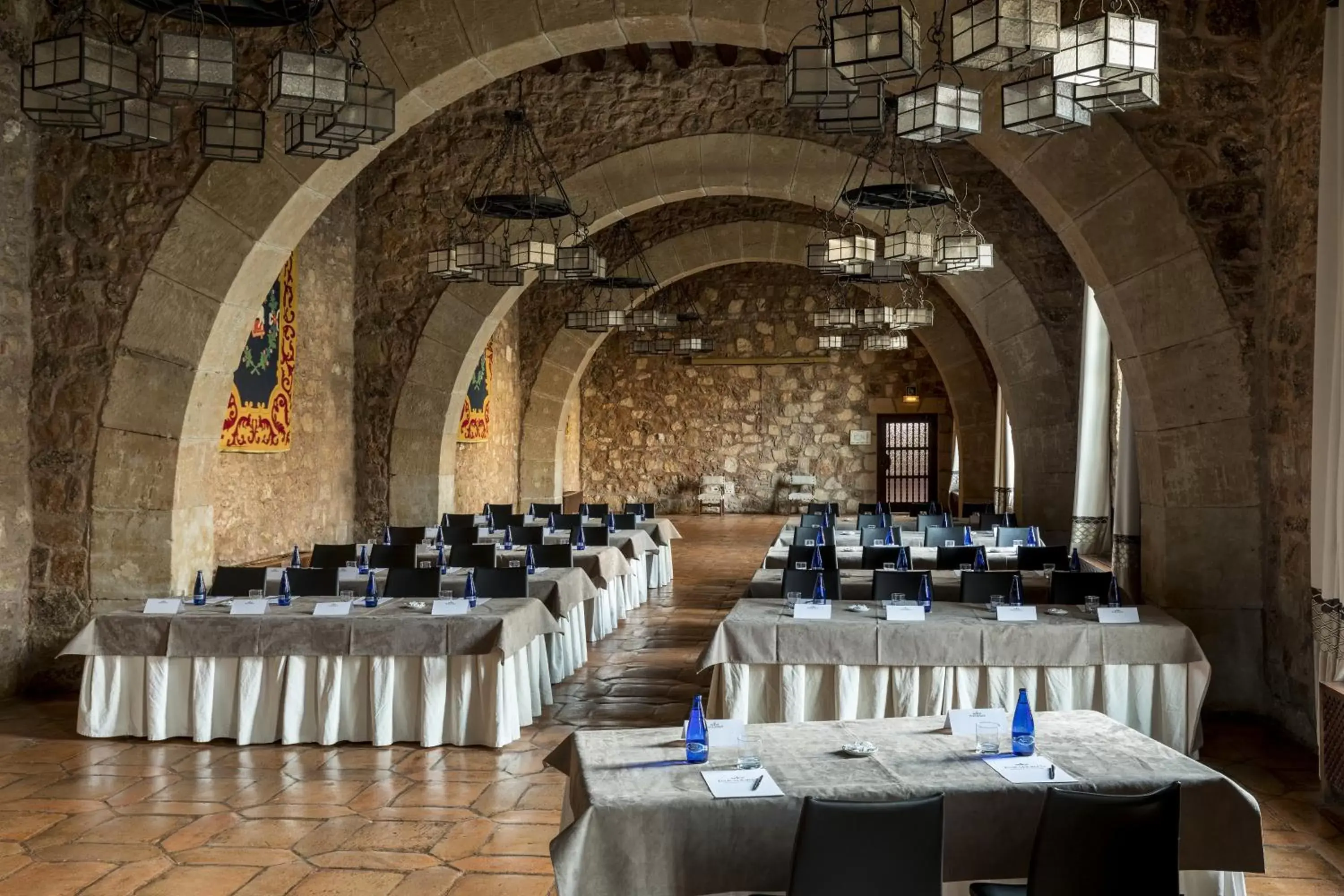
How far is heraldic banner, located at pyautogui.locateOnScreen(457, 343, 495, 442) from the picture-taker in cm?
1391

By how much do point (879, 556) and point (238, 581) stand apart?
4.35 meters

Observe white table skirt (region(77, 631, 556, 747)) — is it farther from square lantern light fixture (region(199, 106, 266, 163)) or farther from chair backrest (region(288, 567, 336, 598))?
square lantern light fixture (region(199, 106, 266, 163))

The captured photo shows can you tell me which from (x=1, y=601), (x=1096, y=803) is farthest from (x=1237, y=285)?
(x=1, y=601)

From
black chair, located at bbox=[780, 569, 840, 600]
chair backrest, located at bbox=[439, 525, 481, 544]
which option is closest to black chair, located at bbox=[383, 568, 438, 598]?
black chair, located at bbox=[780, 569, 840, 600]

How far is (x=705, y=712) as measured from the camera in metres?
5.75

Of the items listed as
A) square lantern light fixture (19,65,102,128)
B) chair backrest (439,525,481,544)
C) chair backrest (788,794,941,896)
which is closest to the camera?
chair backrest (788,794,941,896)

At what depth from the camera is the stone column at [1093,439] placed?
32.7ft

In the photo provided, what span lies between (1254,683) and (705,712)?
3.13 meters

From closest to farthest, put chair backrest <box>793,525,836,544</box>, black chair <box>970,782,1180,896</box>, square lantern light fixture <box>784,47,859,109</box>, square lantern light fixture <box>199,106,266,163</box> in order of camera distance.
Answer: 1. black chair <box>970,782,1180,896</box>
2. square lantern light fixture <box>784,47,859,109</box>
3. square lantern light fixture <box>199,106,266,163</box>
4. chair backrest <box>793,525,836,544</box>

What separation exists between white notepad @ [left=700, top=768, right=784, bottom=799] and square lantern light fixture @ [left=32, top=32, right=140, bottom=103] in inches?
143

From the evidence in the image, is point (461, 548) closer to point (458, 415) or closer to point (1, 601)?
point (1, 601)

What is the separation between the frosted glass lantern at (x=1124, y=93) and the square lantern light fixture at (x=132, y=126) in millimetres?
4226

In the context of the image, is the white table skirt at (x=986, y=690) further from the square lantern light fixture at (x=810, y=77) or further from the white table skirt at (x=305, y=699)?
the square lantern light fixture at (x=810, y=77)

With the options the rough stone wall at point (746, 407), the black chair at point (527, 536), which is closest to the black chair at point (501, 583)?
the black chair at point (527, 536)
